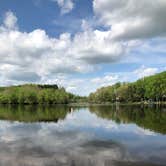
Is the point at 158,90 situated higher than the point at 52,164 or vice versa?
the point at 158,90

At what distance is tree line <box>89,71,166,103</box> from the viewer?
146625mm

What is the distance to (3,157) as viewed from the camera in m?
21.7

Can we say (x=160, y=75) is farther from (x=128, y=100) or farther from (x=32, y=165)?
(x=32, y=165)

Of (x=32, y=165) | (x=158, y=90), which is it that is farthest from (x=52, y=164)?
(x=158, y=90)

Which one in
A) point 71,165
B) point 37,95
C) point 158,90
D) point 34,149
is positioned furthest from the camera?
point 37,95

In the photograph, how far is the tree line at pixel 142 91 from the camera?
481ft

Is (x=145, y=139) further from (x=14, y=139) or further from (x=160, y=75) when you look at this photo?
(x=160, y=75)

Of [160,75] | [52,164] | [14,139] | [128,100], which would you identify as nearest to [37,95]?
[128,100]

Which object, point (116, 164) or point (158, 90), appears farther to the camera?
point (158, 90)

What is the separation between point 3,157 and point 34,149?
3.64 meters

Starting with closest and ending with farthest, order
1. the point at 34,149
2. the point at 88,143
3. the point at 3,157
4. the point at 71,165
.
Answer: the point at 71,165
the point at 3,157
the point at 34,149
the point at 88,143

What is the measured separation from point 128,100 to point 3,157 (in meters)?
162

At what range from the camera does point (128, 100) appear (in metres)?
180

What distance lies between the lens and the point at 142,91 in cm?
16338
